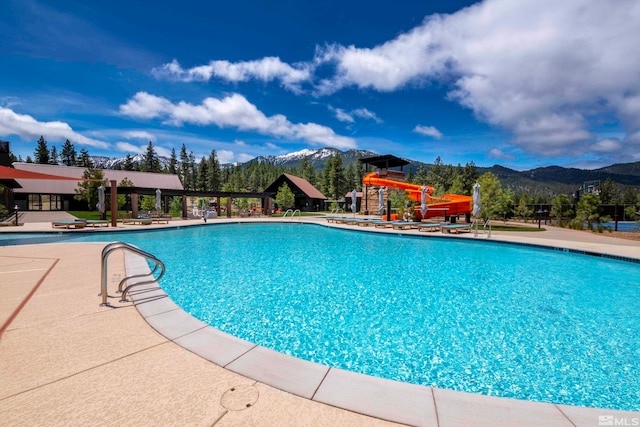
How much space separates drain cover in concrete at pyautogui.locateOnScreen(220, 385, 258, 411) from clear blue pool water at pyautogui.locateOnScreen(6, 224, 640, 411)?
181 centimetres

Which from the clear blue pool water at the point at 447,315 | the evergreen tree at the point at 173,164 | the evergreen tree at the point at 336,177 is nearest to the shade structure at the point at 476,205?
the clear blue pool water at the point at 447,315

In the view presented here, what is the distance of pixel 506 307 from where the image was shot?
251 inches

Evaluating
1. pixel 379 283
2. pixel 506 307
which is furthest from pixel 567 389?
pixel 379 283

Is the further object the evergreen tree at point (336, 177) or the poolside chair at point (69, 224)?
the evergreen tree at point (336, 177)

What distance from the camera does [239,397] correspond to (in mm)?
2617

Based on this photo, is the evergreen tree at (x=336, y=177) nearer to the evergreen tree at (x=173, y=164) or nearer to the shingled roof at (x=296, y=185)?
the shingled roof at (x=296, y=185)

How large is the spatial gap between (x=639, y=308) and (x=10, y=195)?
4241 centimetres

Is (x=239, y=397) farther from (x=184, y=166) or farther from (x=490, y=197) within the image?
(x=184, y=166)

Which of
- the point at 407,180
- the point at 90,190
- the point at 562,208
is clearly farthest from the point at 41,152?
the point at 562,208

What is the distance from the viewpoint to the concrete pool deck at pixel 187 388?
2.39 meters

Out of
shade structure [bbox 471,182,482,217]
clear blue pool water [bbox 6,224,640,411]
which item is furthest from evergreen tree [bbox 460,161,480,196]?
clear blue pool water [bbox 6,224,640,411]

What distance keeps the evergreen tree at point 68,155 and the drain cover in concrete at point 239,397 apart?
113 meters

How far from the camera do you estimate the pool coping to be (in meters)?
2.42

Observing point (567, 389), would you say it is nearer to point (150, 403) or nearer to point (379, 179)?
point (150, 403)
